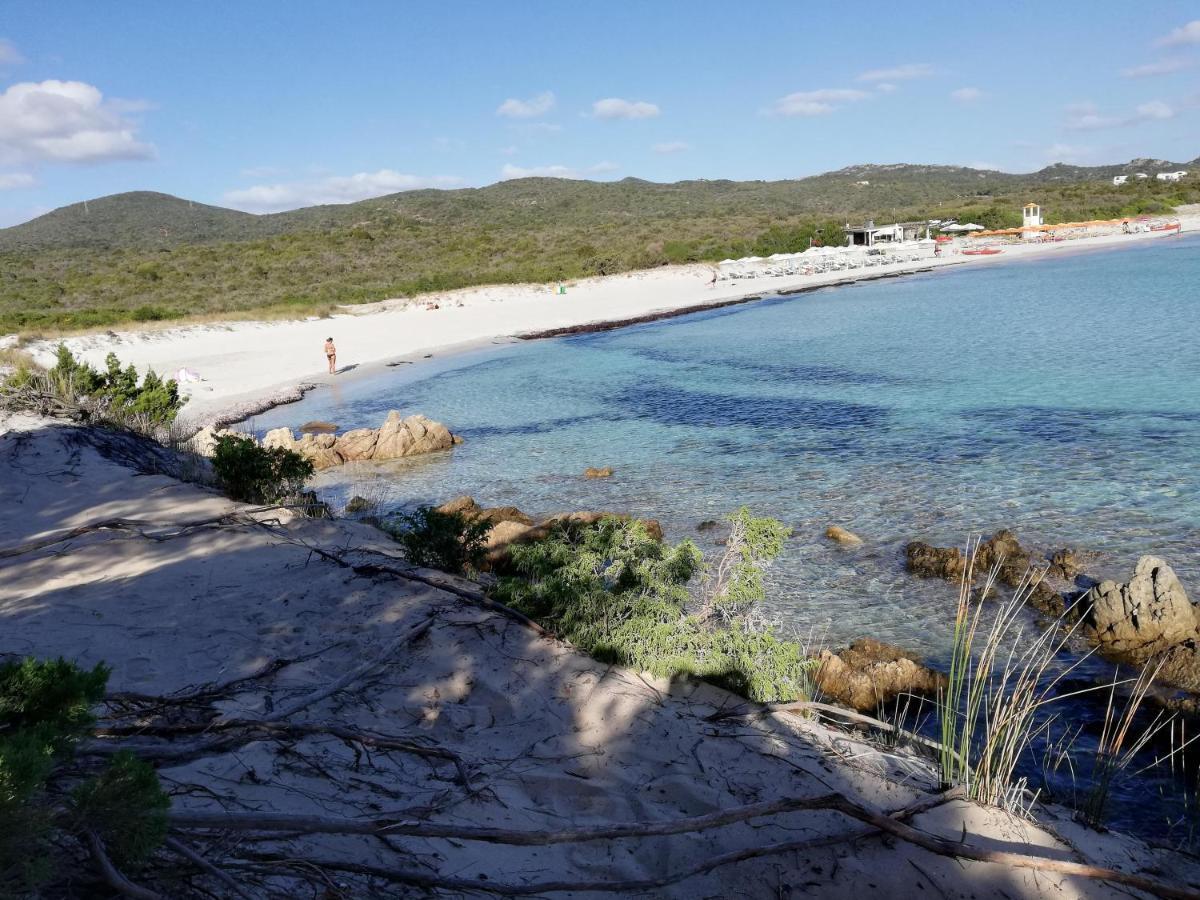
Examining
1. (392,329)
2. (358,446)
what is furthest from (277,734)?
(392,329)

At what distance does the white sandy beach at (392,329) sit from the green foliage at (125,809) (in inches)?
715

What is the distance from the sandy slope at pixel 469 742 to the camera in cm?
328

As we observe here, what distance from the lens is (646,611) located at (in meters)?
5.57

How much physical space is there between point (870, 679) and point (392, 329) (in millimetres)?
32527

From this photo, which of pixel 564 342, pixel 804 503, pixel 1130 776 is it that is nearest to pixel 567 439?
pixel 804 503

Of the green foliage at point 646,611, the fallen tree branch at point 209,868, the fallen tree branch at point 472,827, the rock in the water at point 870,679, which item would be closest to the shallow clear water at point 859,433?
the rock in the water at point 870,679

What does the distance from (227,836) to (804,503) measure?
960cm

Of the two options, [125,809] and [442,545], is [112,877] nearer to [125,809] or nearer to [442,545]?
[125,809]

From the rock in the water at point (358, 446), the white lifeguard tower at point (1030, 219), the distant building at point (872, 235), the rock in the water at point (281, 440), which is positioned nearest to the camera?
the rock in the water at point (281, 440)

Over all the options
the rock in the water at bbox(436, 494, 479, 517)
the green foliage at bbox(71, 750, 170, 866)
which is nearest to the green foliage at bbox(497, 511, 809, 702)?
the green foliage at bbox(71, 750, 170, 866)

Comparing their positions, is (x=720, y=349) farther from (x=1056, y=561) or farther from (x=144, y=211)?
(x=144, y=211)

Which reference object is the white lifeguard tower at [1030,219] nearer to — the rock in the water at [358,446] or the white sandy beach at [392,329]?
the white sandy beach at [392,329]

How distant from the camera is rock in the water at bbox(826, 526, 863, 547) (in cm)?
968

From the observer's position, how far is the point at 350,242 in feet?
207
